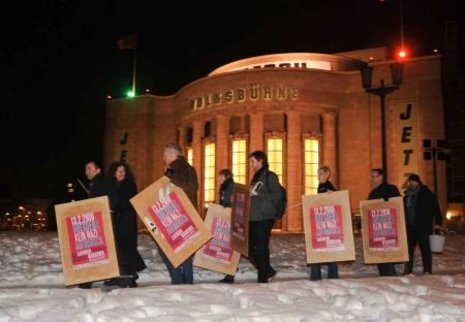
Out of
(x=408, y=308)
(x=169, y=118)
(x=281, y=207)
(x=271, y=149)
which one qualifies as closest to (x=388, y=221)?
(x=281, y=207)

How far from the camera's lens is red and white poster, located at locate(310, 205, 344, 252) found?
28.6 ft

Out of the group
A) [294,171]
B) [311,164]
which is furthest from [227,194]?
[311,164]

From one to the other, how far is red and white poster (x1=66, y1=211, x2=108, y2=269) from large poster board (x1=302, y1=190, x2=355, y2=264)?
3360mm

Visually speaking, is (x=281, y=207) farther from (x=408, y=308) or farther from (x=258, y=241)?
(x=408, y=308)

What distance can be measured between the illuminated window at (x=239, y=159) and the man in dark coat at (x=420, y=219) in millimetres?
23640

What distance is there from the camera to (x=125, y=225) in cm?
795

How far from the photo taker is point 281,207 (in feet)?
27.1

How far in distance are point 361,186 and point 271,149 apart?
6.17 metres

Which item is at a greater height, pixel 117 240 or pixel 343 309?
pixel 117 240

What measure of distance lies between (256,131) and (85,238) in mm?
26630

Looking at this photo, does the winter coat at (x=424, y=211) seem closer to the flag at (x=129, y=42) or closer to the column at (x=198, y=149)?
the column at (x=198, y=149)

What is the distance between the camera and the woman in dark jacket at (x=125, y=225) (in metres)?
7.84

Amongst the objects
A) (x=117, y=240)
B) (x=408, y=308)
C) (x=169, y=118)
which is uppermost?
(x=169, y=118)

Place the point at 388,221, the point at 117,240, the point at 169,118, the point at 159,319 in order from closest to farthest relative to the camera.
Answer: the point at 159,319 → the point at 117,240 → the point at 388,221 → the point at 169,118
